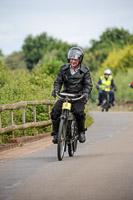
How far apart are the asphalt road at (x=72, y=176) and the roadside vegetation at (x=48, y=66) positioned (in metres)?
3.49

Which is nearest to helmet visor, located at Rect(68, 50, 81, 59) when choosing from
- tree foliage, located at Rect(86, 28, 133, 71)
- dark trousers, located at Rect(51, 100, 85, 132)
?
dark trousers, located at Rect(51, 100, 85, 132)

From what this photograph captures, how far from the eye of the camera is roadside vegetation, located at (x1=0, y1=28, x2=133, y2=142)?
17.2 meters

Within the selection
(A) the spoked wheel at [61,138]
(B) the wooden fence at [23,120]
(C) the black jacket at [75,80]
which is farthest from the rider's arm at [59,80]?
(B) the wooden fence at [23,120]

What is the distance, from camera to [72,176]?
756 centimetres

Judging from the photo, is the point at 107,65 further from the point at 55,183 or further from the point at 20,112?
the point at 55,183

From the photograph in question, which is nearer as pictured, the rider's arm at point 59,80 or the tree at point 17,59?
the rider's arm at point 59,80

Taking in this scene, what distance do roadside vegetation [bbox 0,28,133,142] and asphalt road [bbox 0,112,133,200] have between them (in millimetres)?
3486

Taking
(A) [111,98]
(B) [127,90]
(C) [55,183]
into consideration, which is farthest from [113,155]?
(B) [127,90]

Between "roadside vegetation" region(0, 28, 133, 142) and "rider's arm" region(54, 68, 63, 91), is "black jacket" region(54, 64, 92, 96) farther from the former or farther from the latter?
"roadside vegetation" region(0, 28, 133, 142)

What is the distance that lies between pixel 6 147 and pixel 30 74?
12.7m

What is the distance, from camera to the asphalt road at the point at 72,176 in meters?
6.34

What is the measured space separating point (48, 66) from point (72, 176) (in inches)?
1058

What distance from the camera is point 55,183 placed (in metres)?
7.08

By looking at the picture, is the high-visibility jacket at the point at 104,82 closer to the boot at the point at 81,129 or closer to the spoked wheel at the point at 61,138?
the boot at the point at 81,129
